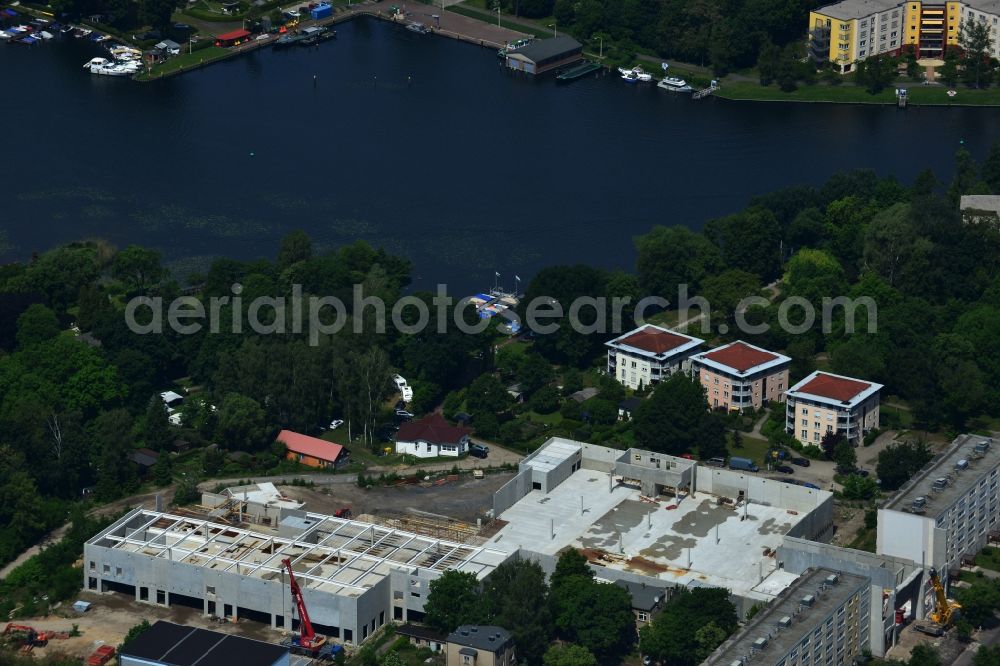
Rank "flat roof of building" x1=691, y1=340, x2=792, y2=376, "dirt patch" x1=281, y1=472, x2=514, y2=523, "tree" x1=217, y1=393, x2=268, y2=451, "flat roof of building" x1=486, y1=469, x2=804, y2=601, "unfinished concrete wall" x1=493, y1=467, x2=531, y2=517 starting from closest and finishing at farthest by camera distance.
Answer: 1. "flat roof of building" x1=486, y1=469, x2=804, y2=601
2. "unfinished concrete wall" x1=493, y1=467, x2=531, y2=517
3. "dirt patch" x1=281, y1=472, x2=514, y2=523
4. "tree" x1=217, y1=393, x2=268, y2=451
5. "flat roof of building" x1=691, y1=340, x2=792, y2=376

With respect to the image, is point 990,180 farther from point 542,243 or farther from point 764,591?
point 764,591

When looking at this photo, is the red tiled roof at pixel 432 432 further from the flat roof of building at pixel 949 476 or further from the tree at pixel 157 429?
the flat roof of building at pixel 949 476

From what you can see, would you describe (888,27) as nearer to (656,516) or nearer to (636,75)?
(636,75)

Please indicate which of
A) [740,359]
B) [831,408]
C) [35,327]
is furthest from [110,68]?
[831,408]

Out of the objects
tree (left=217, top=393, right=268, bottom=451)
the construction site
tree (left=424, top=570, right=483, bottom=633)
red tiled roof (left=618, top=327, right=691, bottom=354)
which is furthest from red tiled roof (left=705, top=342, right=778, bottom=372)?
tree (left=424, top=570, right=483, bottom=633)

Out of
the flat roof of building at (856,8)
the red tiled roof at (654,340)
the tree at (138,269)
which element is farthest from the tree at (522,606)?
the flat roof of building at (856,8)

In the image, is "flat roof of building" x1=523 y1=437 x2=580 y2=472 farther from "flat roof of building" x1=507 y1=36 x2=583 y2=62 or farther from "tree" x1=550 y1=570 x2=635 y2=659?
"flat roof of building" x1=507 y1=36 x2=583 y2=62
